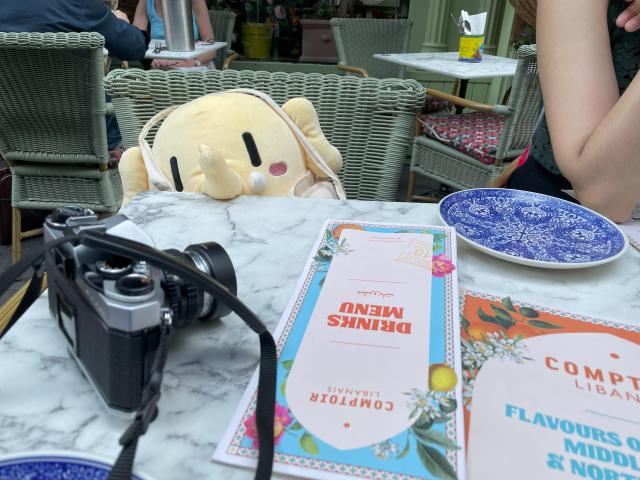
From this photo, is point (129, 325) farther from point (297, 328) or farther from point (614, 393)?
point (614, 393)

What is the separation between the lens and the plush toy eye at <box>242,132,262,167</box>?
31.5 inches

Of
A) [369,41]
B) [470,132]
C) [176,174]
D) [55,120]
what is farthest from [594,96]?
[369,41]

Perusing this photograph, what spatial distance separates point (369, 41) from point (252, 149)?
242cm

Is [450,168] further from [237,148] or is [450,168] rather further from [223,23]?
[223,23]

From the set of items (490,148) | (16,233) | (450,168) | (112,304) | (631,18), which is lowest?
(16,233)

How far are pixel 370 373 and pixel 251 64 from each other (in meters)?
3.66

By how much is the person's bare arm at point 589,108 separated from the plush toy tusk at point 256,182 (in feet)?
1.54

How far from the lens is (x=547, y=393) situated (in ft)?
1.22

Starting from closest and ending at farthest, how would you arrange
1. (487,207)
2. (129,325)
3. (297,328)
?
(129,325)
(297,328)
(487,207)

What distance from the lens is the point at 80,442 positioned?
12.5 inches

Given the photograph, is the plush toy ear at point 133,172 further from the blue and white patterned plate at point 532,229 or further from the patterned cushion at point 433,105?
the patterned cushion at point 433,105

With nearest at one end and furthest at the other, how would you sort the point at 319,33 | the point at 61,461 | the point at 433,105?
1. the point at 61,461
2. the point at 433,105
3. the point at 319,33

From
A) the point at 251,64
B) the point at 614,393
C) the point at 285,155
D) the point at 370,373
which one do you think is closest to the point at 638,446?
the point at 614,393

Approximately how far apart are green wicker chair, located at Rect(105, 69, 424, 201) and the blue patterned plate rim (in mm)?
885
